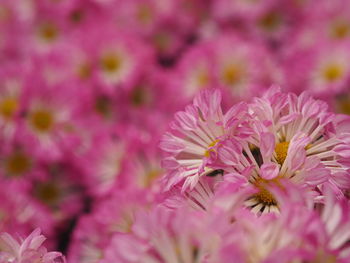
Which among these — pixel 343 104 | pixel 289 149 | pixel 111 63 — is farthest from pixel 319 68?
pixel 289 149

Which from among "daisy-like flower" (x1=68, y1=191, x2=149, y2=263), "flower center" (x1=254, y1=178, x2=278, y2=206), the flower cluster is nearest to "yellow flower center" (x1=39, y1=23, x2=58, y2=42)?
the flower cluster

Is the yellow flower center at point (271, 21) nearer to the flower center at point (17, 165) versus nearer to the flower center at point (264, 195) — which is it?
the flower center at point (17, 165)

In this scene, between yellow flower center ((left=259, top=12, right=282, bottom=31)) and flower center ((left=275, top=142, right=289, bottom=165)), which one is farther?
yellow flower center ((left=259, top=12, right=282, bottom=31))

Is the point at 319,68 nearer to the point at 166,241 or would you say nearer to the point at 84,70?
the point at 84,70

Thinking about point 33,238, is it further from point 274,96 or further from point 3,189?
point 3,189

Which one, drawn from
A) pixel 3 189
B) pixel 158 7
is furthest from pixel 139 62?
pixel 3 189

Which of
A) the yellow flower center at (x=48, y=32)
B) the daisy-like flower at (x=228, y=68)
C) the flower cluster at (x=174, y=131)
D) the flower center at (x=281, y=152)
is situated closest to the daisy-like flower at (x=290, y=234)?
the flower cluster at (x=174, y=131)

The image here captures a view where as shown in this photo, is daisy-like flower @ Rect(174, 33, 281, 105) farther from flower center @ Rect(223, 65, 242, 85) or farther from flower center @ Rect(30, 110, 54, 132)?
flower center @ Rect(30, 110, 54, 132)
